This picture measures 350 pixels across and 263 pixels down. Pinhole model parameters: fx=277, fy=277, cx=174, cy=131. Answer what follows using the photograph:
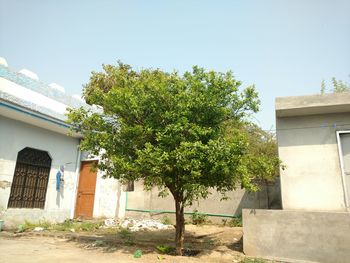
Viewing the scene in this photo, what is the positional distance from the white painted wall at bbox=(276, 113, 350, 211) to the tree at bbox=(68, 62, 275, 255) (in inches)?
48.6

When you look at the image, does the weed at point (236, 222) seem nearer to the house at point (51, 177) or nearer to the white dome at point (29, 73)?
the house at point (51, 177)

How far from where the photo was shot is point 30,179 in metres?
12.1

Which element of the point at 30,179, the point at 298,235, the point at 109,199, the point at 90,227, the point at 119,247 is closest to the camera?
the point at 298,235

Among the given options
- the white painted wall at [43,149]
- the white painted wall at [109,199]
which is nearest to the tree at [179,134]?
the white painted wall at [43,149]

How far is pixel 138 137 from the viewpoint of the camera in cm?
680

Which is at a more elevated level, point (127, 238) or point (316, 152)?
point (316, 152)

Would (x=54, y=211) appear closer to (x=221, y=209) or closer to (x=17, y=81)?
(x=17, y=81)

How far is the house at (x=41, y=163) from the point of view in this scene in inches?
438

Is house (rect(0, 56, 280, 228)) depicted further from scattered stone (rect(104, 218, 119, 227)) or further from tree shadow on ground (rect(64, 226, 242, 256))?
tree shadow on ground (rect(64, 226, 242, 256))

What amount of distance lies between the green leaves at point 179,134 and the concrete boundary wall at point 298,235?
122 centimetres

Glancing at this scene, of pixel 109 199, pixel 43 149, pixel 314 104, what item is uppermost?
pixel 314 104

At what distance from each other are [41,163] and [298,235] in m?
10.9

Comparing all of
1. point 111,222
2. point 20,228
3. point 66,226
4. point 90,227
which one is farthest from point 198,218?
point 20,228

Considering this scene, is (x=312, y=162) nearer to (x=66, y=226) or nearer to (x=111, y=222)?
(x=111, y=222)
